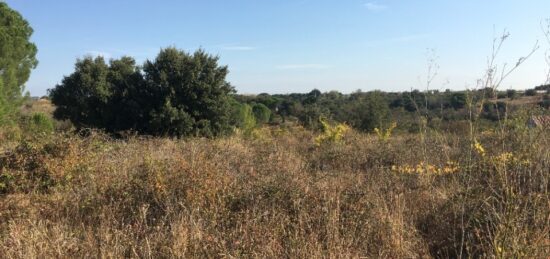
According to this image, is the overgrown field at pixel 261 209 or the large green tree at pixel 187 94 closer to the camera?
the overgrown field at pixel 261 209

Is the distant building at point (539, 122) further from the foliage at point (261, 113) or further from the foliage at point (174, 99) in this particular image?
the foliage at point (261, 113)

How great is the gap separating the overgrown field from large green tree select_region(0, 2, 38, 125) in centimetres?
1730

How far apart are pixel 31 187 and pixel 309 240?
12.4 ft

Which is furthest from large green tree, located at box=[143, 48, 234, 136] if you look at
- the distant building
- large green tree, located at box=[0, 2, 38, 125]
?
the distant building

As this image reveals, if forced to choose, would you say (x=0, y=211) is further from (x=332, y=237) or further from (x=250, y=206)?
A: (x=332, y=237)

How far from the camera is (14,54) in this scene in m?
21.2

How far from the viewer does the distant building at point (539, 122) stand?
3.11 meters

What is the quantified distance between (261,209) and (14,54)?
21938mm

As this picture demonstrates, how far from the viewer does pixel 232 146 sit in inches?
353

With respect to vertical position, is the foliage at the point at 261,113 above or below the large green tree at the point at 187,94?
below

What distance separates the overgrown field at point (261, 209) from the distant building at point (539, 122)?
0.09 metres

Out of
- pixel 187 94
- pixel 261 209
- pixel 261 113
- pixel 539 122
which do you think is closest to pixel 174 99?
pixel 187 94

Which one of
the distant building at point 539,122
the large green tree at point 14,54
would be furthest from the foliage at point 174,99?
the distant building at point 539,122

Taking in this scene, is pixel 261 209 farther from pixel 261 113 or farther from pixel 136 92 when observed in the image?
pixel 261 113
